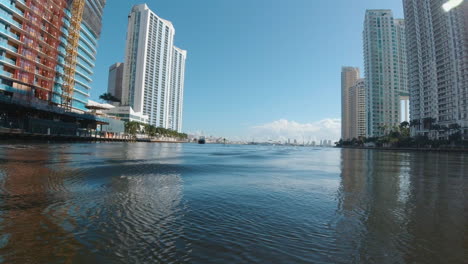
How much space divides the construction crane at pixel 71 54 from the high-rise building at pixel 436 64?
607 ft

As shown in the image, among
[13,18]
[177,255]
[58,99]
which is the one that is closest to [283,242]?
[177,255]

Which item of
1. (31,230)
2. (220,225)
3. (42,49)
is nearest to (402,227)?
(220,225)

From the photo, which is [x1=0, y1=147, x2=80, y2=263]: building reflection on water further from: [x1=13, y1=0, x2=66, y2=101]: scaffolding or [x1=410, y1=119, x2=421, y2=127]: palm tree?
[x1=410, y1=119, x2=421, y2=127]: palm tree

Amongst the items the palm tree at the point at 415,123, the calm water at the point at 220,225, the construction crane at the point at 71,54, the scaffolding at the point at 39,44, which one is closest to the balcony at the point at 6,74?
Result: the scaffolding at the point at 39,44

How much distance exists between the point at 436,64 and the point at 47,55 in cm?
19875

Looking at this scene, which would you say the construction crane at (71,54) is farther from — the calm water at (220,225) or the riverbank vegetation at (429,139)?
the riverbank vegetation at (429,139)

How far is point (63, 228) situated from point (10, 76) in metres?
93.1

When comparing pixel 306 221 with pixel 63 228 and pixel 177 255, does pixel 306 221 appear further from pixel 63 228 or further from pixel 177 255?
pixel 63 228

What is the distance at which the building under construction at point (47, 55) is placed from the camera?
70.8 m

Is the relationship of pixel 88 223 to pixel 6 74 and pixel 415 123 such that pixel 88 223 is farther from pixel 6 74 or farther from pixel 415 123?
pixel 415 123

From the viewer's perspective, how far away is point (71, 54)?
10212cm

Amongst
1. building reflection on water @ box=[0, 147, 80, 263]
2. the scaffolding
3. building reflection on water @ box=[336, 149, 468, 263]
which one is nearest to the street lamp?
building reflection on water @ box=[336, 149, 468, 263]

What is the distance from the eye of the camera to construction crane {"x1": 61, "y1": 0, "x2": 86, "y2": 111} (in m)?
101

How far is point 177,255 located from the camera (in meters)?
4.82
